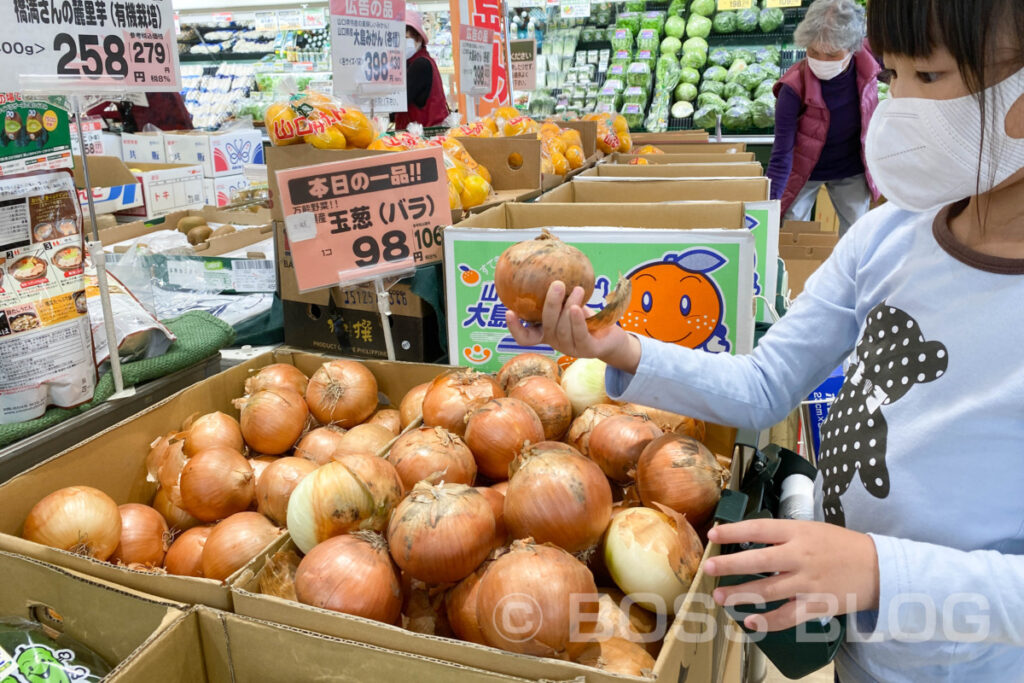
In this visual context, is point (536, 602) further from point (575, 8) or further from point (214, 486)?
point (575, 8)

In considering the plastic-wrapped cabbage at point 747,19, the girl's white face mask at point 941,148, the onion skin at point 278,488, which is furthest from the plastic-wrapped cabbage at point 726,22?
the onion skin at point 278,488

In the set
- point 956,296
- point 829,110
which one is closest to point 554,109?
point 829,110

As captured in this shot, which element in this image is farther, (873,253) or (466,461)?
(466,461)

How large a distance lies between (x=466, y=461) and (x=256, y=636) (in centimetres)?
37

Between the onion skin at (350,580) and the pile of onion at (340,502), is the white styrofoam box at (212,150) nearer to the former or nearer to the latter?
the pile of onion at (340,502)

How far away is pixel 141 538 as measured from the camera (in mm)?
1205

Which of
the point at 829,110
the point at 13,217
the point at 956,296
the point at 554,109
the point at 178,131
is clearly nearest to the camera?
the point at 956,296

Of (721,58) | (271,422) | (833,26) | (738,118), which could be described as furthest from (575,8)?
(271,422)

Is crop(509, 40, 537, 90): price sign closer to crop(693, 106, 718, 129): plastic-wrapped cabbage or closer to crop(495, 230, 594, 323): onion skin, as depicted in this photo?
crop(693, 106, 718, 129): plastic-wrapped cabbage

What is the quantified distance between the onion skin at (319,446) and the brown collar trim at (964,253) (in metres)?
0.97

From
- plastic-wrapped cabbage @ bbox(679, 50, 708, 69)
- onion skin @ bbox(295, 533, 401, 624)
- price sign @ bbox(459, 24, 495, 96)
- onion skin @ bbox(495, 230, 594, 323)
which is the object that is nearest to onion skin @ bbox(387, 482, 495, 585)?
onion skin @ bbox(295, 533, 401, 624)

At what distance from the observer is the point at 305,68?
21.5ft

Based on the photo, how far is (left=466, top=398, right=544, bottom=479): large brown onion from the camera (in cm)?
111

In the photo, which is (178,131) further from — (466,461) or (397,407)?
(466,461)
